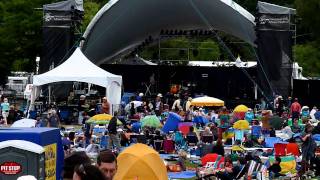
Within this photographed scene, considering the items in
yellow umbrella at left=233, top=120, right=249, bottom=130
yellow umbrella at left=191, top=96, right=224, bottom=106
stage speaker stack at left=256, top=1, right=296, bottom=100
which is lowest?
yellow umbrella at left=233, top=120, right=249, bottom=130

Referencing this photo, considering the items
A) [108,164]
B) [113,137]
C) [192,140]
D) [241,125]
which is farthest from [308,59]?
[108,164]

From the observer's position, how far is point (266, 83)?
36.6m

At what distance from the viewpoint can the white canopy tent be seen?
2934 centimetres

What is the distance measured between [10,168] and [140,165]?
9.09 feet

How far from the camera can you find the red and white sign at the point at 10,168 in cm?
822

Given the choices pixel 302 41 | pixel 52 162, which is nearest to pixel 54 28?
pixel 52 162

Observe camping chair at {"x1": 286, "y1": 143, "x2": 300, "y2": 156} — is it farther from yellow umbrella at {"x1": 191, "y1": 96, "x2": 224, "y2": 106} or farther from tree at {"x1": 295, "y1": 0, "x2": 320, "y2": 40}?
tree at {"x1": 295, "y1": 0, "x2": 320, "y2": 40}

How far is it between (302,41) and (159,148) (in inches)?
1834

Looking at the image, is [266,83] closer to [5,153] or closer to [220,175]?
[220,175]

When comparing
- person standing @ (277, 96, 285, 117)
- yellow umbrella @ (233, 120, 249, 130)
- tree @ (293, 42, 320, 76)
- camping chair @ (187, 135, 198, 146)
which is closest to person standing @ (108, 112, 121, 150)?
camping chair @ (187, 135, 198, 146)

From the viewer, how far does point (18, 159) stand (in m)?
8.23

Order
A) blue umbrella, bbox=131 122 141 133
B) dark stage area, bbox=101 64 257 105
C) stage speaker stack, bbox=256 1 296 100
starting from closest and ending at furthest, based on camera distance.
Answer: blue umbrella, bbox=131 122 141 133 → stage speaker stack, bbox=256 1 296 100 → dark stage area, bbox=101 64 257 105

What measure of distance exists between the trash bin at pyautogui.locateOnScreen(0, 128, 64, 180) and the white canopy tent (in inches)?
752

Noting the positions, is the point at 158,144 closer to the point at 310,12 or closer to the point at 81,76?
the point at 81,76
